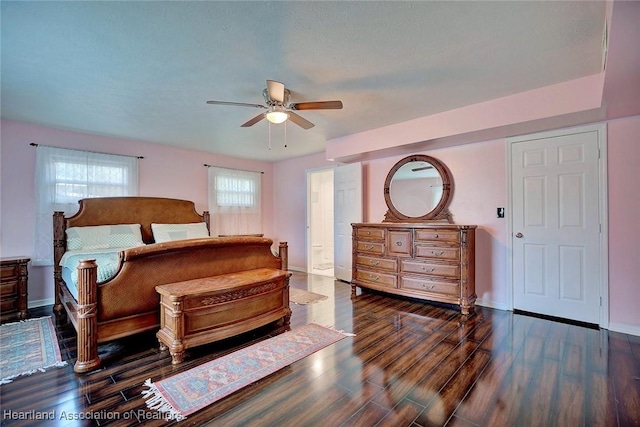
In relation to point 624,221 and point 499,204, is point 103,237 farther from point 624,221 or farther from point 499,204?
point 624,221

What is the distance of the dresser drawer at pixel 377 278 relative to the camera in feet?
12.9

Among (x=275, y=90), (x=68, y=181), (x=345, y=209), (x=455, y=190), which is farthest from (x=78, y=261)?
(x=455, y=190)

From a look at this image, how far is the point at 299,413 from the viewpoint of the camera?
5.57ft

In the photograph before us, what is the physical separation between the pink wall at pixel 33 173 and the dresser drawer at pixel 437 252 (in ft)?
13.7

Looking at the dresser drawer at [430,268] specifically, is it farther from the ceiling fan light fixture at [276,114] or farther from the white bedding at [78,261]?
the white bedding at [78,261]

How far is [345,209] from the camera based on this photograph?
5121 millimetres

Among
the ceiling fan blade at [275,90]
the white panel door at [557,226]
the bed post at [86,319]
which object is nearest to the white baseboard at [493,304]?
the white panel door at [557,226]

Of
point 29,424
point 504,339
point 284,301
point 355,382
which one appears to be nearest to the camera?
point 29,424

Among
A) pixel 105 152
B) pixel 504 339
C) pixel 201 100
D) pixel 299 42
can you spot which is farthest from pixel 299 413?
pixel 105 152

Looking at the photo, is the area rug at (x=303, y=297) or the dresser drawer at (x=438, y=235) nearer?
the dresser drawer at (x=438, y=235)

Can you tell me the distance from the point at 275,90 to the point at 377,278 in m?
Result: 2.82

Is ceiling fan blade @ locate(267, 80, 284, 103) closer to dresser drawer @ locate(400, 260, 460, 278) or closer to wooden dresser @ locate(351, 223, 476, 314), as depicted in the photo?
wooden dresser @ locate(351, 223, 476, 314)

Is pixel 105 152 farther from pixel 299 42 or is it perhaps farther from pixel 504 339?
pixel 504 339

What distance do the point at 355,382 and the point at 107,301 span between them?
6.71 ft
